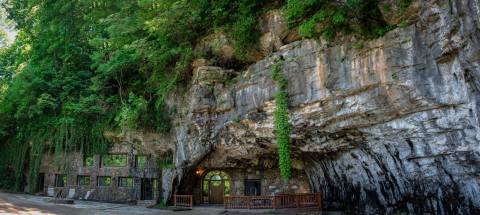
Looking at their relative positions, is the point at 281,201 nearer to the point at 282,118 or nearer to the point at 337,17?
the point at 282,118

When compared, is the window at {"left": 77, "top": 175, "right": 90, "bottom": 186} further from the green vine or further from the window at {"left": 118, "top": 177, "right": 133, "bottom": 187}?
the green vine

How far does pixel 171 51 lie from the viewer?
58.1 feet

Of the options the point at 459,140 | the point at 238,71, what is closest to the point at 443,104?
the point at 459,140

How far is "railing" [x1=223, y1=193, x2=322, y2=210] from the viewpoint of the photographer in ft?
54.9

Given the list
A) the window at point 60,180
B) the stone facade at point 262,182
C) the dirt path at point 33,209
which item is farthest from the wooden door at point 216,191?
the window at point 60,180

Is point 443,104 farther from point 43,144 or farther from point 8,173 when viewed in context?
point 8,173

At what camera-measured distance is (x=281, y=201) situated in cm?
1702

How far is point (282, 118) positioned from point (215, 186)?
29.4 ft

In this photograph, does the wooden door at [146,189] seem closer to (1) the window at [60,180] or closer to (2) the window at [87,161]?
(2) the window at [87,161]

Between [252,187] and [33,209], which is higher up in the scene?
[252,187]

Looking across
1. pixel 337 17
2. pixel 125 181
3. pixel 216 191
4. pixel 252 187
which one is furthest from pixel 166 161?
pixel 337 17

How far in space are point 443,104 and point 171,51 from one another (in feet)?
39.7

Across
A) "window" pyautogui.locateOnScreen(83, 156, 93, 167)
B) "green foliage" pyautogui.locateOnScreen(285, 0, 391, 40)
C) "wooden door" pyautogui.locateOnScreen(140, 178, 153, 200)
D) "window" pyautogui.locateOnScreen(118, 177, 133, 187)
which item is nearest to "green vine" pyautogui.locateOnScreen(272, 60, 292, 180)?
"green foliage" pyautogui.locateOnScreen(285, 0, 391, 40)

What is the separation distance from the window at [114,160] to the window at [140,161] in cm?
90
